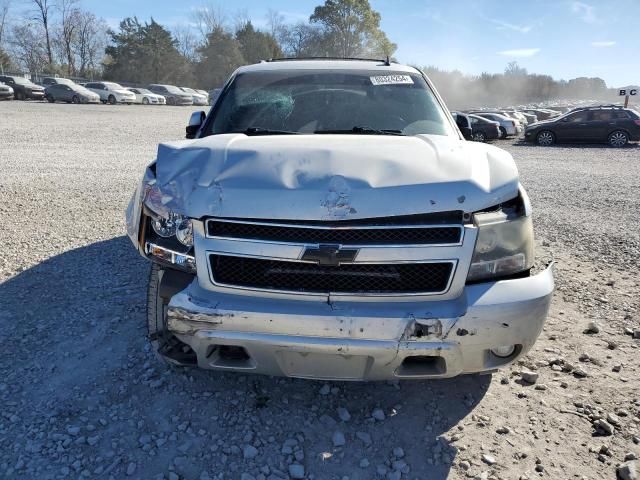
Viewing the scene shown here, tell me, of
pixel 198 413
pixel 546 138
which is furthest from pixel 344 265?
pixel 546 138

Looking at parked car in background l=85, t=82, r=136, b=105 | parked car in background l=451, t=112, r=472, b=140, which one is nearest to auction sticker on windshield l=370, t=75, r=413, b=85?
parked car in background l=451, t=112, r=472, b=140

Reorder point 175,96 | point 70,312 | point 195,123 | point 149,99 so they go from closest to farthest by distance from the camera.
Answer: point 70,312 → point 195,123 → point 149,99 → point 175,96

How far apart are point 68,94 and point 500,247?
3852 cm

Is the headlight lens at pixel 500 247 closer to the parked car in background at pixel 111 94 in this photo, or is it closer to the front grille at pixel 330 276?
the front grille at pixel 330 276

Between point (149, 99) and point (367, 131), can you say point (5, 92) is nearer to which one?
point (149, 99)

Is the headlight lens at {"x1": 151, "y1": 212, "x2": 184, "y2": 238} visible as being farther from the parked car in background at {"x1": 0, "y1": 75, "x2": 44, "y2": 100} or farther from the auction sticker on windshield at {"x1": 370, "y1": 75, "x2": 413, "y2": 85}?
the parked car in background at {"x1": 0, "y1": 75, "x2": 44, "y2": 100}

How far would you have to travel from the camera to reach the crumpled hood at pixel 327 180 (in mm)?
2086

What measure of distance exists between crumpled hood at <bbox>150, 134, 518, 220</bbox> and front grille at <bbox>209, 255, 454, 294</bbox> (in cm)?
23

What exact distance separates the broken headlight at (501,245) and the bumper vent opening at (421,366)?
0.41 m

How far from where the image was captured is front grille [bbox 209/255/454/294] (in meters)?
2.15

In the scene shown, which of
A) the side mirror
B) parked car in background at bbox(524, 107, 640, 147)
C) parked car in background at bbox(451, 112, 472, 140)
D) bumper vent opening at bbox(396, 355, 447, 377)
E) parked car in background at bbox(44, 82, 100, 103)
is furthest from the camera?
parked car in background at bbox(44, 82, 100, 103)

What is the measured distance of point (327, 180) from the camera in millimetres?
2158

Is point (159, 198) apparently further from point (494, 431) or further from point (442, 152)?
point (494, 431)

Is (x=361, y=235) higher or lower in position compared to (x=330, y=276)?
higher
